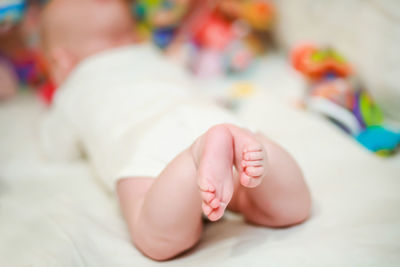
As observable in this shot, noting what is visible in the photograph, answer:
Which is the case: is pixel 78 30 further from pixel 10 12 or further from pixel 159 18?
pixel 159 18

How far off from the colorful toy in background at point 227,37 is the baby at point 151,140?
304 mm

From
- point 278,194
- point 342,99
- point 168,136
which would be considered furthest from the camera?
point 342,99

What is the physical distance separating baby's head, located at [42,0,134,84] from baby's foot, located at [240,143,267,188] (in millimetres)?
833

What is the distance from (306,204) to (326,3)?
80 centimetres

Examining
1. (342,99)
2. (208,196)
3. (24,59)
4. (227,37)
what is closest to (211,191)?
(208,196)

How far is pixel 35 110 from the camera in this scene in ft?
4.62

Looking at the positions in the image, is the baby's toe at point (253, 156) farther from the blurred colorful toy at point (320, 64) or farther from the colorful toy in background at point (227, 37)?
the colorful toy in background at point (227, 37)

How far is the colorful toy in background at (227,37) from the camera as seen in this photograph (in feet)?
5.00

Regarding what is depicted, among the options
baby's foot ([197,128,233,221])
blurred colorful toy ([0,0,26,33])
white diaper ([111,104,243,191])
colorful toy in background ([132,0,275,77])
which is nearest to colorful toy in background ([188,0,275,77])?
colorful toy in background ([132,0,275,77])

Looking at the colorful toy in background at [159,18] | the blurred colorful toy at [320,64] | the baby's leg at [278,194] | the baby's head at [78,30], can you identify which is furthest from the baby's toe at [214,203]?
the colorful toy in background at [159,18]

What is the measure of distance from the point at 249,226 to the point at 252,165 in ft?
0.75

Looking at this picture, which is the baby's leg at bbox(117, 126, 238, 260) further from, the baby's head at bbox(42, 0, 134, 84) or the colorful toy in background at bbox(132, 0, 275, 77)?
the colorful toy in background at bbox(132, 0, 275, 77)

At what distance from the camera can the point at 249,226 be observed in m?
0.77

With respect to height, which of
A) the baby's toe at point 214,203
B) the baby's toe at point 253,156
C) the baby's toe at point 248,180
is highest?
the baby's toe at point 253,156
